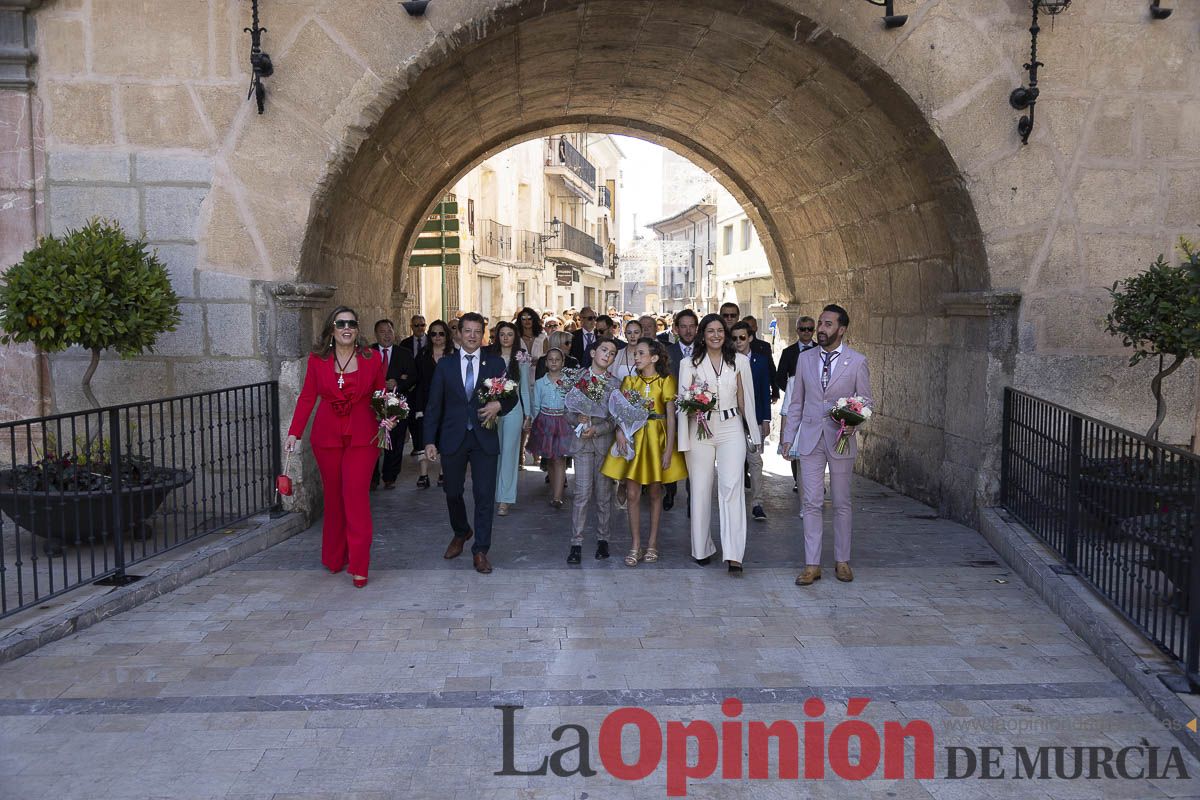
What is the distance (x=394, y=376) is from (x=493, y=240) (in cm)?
2034

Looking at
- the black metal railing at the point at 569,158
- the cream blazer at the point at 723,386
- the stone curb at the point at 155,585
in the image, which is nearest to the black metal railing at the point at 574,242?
the black metal railing at the point at 569,158

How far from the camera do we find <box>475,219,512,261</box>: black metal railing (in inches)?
1120

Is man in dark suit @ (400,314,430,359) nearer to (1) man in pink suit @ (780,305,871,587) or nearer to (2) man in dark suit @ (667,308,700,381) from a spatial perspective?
(2) man in dark suit @ (667,308,700,381)

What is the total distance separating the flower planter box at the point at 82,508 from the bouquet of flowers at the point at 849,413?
4363 mm

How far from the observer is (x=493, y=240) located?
2972 centimetres

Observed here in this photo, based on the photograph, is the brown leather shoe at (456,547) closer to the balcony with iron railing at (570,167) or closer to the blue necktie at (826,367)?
the blue necktie at (826,367)

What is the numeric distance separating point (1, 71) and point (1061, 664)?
26.9 ft

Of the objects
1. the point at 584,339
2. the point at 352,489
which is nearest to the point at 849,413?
the point at 352,489

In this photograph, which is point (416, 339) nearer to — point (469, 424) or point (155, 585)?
point (469, 424)

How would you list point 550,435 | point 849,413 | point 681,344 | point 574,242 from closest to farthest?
point 849,413, point 550,435, point 681,344, point 574,242

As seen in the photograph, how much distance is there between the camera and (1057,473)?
6562 millimetres

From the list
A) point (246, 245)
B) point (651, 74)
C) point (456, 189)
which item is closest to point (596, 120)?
point (651, 74)

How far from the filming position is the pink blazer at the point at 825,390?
21.5 ft

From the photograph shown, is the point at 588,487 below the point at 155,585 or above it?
above
